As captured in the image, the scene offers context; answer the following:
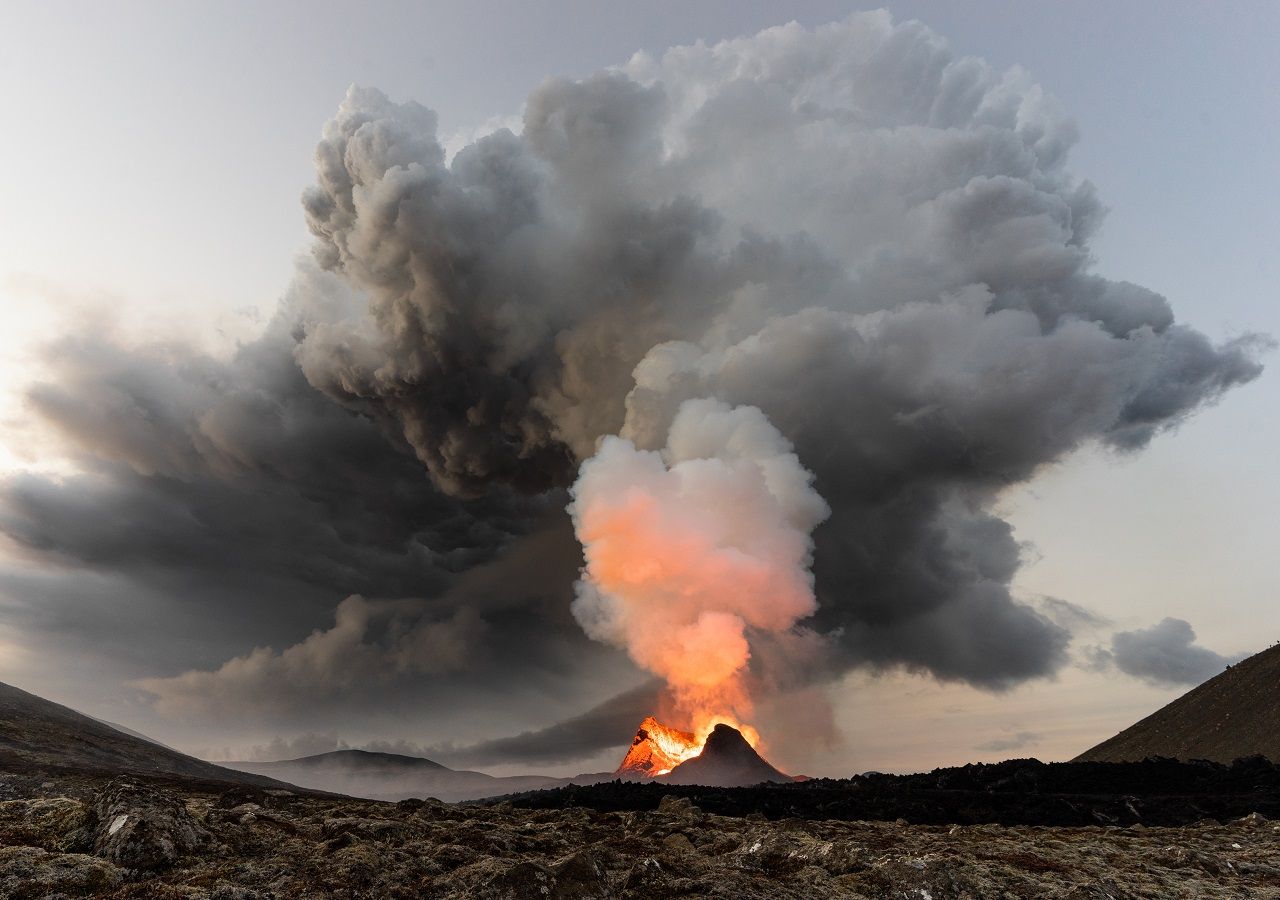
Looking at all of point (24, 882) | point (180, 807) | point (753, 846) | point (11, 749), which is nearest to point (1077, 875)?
point (753, 846)

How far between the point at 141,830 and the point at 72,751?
16178 centimetres

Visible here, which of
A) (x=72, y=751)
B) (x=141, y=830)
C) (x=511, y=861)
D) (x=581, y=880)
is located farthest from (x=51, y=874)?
(x=72, y=751)

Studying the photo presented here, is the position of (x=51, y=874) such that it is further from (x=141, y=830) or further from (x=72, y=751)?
(x=72, y=751)

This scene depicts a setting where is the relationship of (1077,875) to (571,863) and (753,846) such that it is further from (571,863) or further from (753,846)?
(571,863)

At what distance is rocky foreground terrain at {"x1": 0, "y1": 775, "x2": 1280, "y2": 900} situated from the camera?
81.7 feet

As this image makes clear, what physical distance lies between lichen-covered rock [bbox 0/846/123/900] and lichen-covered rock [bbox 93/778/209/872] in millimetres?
1195

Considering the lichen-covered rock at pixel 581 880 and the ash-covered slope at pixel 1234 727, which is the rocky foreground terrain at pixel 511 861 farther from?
the ash-covered slope at pixel 1234 727

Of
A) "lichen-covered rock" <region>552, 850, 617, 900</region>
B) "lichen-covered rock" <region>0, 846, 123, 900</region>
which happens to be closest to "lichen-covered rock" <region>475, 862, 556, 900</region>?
"lichen-covered rock" <region>552, 850, 617, 900</region>

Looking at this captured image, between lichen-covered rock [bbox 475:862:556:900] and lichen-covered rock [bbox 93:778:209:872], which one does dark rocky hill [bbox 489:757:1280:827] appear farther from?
lichen-covered rock [bbox 93:778:209:872]

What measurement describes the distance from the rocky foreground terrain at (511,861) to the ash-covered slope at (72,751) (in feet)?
321

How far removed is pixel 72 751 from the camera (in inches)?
5901

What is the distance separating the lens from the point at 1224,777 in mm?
109938

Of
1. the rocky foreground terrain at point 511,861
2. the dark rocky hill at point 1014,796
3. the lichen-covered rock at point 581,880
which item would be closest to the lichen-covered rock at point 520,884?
the rocky foreground terrain at point 511,861

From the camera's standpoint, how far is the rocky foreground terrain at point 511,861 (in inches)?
980
